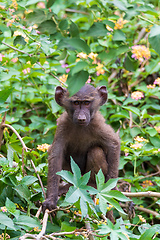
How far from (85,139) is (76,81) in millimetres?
3101

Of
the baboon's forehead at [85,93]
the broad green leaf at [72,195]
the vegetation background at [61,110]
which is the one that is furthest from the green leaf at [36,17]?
the baboon's forehead at [85,93]

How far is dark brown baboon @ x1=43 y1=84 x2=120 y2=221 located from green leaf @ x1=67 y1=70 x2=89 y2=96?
247 centimetres

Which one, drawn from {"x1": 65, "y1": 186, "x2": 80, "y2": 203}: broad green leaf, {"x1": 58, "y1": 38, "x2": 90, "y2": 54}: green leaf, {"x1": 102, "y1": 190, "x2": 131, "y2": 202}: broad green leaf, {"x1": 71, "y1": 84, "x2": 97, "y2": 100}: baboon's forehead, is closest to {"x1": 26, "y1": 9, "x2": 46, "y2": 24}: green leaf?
{"x1": 58, "y1": 38, "x2": 90, "y2": 54}: green leaf

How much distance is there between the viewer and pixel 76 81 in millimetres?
2252

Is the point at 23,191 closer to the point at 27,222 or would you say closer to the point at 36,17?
the point at 27,222

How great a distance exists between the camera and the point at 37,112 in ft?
24.1

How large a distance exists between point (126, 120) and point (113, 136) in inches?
74.0

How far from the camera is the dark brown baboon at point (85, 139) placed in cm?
493

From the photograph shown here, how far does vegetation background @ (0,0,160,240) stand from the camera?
312 centimetres

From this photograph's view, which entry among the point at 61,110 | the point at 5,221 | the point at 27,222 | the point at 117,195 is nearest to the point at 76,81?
the point at 117,195

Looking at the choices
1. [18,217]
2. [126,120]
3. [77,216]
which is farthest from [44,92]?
[18,217]

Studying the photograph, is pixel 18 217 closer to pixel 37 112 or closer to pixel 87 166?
pixel 87 166

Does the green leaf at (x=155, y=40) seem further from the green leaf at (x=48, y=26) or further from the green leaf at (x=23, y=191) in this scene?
the green leaf at (x=23, y=191)

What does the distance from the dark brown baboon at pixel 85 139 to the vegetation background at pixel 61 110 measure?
247mm
